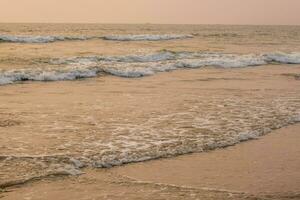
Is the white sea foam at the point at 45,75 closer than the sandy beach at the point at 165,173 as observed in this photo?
No

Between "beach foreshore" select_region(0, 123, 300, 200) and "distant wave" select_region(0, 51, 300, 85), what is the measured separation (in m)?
10.9

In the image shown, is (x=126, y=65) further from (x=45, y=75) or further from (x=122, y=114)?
(x=122, y=114)

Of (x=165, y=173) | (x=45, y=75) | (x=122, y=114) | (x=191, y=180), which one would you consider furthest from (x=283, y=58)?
(x=191, y=180)

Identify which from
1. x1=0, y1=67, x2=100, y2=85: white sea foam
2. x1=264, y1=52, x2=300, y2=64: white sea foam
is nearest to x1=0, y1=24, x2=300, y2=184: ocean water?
x1=0, y1=67, x2=100, y2=85: white sea foam

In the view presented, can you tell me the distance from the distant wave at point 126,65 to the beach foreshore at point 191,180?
35.9ft

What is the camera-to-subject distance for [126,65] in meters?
21.9

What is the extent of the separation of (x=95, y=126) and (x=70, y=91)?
209 inches

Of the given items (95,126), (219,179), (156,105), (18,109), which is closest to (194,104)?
(156,105)

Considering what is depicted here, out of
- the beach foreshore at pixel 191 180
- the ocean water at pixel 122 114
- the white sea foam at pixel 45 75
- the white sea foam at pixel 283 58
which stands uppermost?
the beach foreshore at pixel 191 180

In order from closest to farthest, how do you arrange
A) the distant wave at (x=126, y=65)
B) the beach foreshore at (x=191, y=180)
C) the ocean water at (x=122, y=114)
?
the beach foreshore at (x=191, y=180)
the ocean water at (x=122, y=114)
the distant wave at (x=126, y=65)

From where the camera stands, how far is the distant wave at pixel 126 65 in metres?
17.6

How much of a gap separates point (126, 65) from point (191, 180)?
16.2 meters

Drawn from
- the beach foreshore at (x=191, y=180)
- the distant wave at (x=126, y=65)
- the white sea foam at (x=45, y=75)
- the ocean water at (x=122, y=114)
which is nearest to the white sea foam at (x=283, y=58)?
the distant wave at (x=126, y=65)

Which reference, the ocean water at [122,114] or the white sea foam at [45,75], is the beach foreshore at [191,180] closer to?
the ocean water at [122,114]
